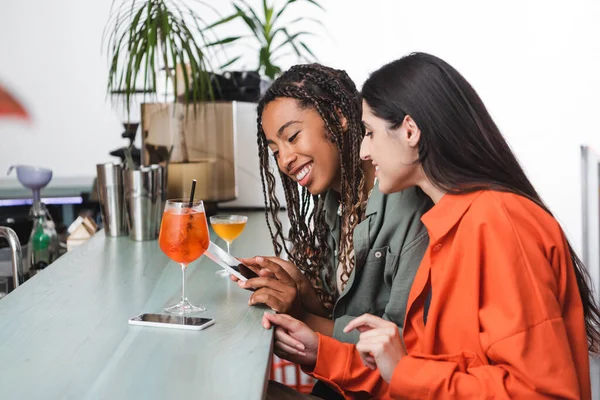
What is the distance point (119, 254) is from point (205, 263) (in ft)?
0.93

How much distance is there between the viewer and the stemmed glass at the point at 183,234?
142 cm

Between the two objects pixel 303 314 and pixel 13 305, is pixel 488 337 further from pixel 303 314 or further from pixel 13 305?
pixel 13 305

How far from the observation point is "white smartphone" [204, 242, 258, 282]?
4.91ft

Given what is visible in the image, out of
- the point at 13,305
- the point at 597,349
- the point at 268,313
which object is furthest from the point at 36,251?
the point at 597,349

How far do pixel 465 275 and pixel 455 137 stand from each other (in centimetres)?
25

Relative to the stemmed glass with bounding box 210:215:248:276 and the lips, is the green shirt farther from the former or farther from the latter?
the stemmed glass with bounding box 210:215:248:276

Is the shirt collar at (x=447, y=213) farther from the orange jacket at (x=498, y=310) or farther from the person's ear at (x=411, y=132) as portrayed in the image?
the person's ear at (x=411, y=132)

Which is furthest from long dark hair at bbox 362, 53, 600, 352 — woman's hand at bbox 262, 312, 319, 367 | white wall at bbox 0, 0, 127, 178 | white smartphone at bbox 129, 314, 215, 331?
white wall at bbox 0, 0, 127, 178

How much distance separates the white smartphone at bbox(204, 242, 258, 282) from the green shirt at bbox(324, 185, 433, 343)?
0.25 metres

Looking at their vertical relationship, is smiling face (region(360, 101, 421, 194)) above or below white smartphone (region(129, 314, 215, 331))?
above

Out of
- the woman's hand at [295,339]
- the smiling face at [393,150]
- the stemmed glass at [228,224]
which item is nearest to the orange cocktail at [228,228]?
the stemmed glass at [228,224]

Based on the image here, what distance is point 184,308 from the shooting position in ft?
4.61

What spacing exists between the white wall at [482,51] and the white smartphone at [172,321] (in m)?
2.86

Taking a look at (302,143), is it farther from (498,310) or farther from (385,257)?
(498,310)
